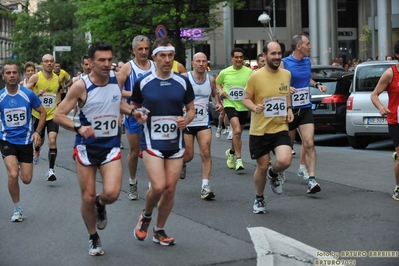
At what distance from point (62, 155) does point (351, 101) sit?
6.08 meters

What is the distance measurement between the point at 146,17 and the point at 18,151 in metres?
24.3

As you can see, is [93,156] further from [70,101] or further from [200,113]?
[200,113]

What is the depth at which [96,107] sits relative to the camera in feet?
24.0

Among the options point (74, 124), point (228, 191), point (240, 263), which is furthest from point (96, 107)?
point (228, 191)

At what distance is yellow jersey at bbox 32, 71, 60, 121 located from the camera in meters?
13.4

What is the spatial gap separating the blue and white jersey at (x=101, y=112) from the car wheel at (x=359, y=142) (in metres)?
10.2

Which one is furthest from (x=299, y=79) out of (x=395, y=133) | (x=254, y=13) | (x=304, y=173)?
(x=254, y=13)

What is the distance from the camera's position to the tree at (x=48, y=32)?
63.2 metres

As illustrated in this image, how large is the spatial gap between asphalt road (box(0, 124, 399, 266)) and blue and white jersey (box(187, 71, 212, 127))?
0.99 metres

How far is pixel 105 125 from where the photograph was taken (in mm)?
7379

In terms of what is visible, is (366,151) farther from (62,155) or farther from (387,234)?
(387,234)

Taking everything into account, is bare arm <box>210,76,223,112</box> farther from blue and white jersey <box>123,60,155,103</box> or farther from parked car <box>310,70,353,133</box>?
parked car <box>310,70,353,133</box>

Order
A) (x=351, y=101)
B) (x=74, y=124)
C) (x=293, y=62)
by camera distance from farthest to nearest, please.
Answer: (x=351, y=101)
(x=293, y=62)
(x=74, y=124)

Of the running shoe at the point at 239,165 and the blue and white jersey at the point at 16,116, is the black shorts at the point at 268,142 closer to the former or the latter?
the blue and white jersey at the point at 16,116
